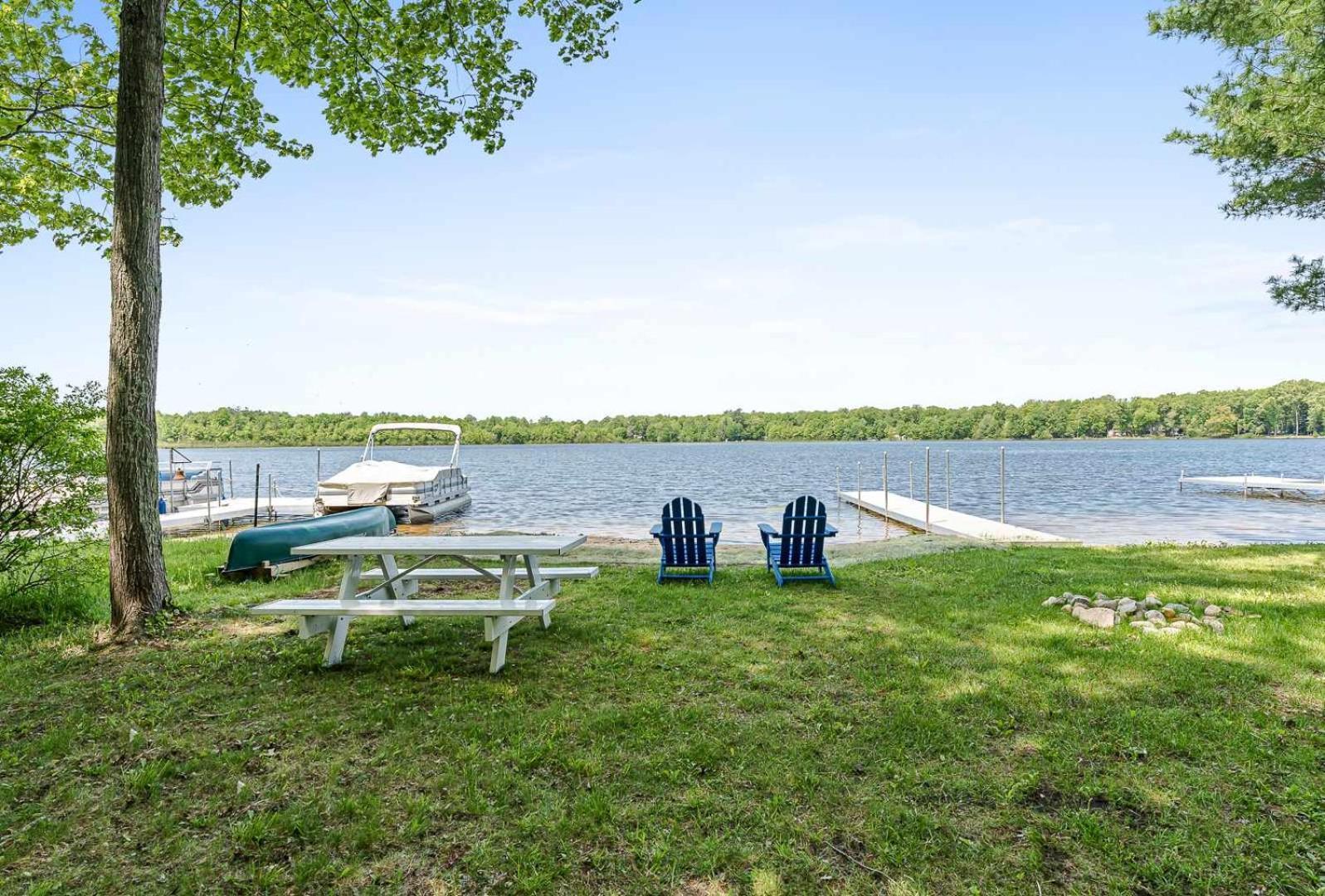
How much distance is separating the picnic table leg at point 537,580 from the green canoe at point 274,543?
359 cm

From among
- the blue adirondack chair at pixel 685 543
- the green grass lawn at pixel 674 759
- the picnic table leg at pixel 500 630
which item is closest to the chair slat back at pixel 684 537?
the blue adirondack chair at pixel 685 543

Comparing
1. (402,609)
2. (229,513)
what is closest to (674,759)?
(402,609)

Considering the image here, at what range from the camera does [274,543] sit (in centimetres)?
770

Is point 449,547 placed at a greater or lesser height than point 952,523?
greater

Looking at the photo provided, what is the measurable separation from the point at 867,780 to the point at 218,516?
61.6 feet

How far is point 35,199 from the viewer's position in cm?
869

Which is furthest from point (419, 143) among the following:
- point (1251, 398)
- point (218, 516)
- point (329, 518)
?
point (1251, 398)

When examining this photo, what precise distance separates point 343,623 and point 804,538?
466cm

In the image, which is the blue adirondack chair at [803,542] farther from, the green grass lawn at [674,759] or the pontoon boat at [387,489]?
the pontoon boat at [387,489]

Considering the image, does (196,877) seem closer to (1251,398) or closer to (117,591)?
(117,591)

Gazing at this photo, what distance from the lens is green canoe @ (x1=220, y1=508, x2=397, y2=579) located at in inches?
297

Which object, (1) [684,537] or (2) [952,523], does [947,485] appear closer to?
(2) [952,523]

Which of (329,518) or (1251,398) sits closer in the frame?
(329,518)

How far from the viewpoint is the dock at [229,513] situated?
16125 millimetres
